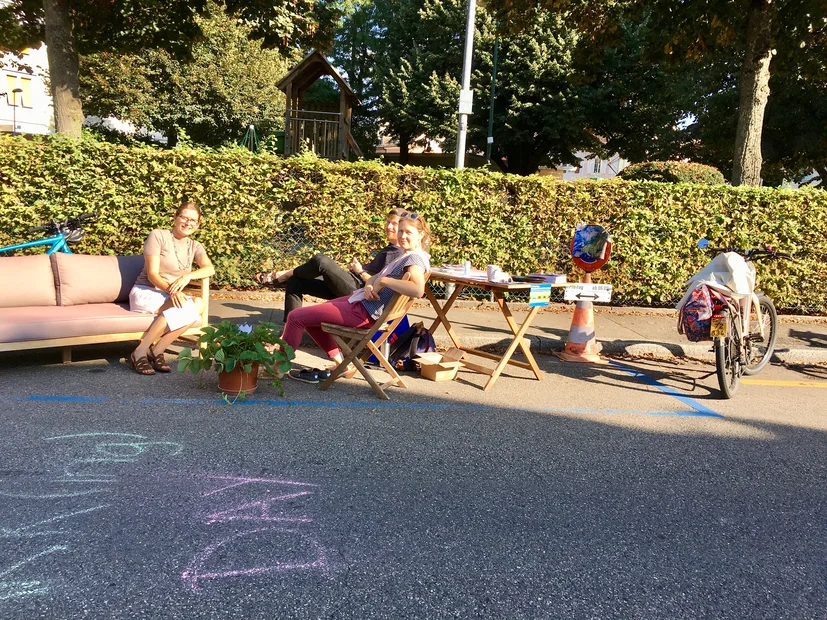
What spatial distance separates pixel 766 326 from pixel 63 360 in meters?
7.40

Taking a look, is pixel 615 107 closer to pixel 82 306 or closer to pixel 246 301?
pixel 246 301

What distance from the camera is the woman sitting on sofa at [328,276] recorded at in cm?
684

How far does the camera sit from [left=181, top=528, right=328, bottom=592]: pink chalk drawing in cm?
274

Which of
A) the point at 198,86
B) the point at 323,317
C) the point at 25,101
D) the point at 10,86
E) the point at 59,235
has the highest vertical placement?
the point at 10,86

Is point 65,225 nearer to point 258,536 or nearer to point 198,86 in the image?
point 258,536

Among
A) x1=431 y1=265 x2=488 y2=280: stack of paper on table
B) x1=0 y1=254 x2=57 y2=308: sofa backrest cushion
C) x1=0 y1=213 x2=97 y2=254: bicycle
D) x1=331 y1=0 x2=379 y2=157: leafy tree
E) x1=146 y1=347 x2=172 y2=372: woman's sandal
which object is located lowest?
x1=146 y1=347 x2=172 y2=372: woman's sandal

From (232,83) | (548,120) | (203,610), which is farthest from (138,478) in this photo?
(232,83)

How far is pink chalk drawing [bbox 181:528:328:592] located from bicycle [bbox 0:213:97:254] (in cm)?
524

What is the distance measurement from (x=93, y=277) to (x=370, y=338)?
3.07 meters

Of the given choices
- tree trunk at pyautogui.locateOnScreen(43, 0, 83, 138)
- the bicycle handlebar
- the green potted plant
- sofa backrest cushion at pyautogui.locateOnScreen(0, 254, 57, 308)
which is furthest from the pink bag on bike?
tree trunk at pyautogui.locateOnScreen(43, 0, 83, 138)

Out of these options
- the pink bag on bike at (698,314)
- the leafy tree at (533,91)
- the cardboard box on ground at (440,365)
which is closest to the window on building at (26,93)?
the leafy tree at (533,91)

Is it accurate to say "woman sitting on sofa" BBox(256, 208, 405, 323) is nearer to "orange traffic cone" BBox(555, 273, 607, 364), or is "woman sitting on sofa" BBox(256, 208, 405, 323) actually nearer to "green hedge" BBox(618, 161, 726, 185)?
"orange traffic cone" BBox(555, 273, 607, 364)

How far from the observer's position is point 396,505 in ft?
11.4

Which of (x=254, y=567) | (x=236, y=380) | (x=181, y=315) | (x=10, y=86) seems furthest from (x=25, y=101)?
(x=254, y=567)
